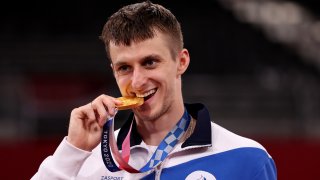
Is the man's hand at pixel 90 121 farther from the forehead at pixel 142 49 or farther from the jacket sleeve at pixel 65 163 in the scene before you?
the forehead at pixel 142 49

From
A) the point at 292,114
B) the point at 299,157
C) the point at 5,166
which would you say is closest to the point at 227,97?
the point at 292,114

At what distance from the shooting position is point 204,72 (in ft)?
26.6

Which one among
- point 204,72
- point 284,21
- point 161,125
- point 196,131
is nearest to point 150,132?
point 161,125

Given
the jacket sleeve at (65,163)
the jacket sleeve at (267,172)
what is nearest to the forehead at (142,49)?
the jacket sleeve at (65,163)

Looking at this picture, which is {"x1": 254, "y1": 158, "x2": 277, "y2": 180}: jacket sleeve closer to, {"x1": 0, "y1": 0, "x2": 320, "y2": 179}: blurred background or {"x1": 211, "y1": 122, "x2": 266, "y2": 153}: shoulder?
{"x1": 211, "y1": 122, "x2": 266, "y2": 153}: shoulder

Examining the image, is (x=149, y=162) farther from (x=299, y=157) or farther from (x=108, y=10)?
(x=108, y=10)

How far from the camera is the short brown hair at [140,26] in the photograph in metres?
2.26

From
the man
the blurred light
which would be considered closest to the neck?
the man

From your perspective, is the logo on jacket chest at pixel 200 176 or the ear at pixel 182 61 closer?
the logo on jacket chest at pixel 200 176

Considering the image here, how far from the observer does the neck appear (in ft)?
7.82

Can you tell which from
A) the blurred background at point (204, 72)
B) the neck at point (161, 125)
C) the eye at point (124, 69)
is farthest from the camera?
the blurred background at point (204, 72)

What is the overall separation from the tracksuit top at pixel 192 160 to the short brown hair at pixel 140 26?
0.30 meters

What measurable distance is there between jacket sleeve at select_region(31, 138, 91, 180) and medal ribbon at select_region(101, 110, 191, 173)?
7 centimetres

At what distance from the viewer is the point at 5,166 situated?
5.12 metres
